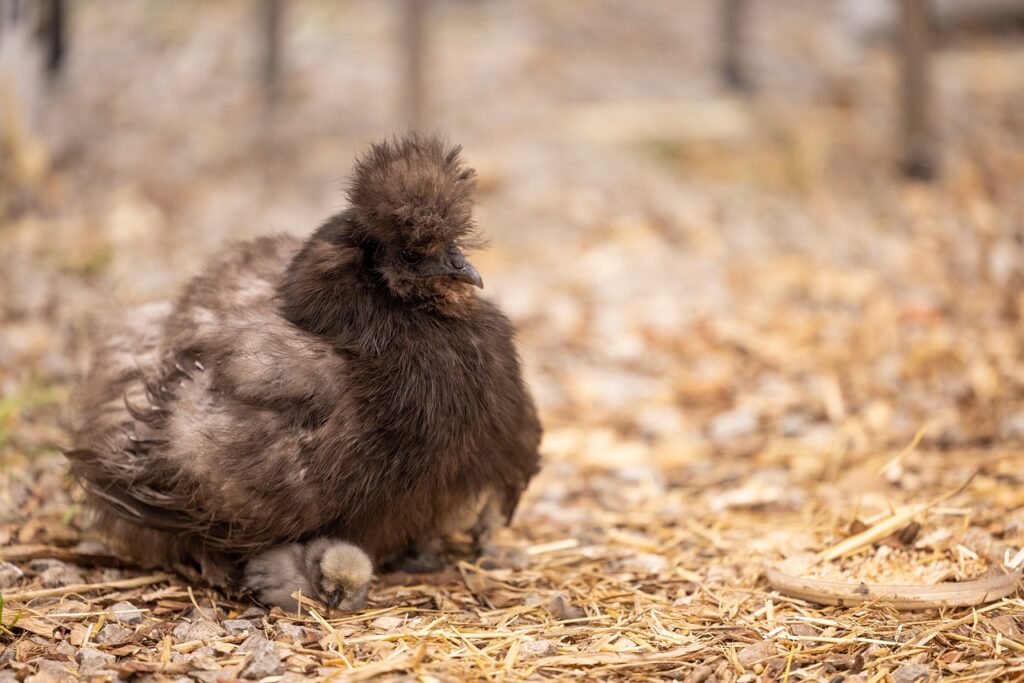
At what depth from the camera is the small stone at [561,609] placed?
3.12 m

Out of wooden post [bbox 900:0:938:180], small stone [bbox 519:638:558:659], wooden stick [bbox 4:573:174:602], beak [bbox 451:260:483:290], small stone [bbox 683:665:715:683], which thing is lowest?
small stone [bbox 683:665:715:683]

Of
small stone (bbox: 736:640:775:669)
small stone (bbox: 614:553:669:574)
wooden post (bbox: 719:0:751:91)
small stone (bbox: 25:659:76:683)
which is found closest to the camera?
small stone (bbox: 25:659:76:683)

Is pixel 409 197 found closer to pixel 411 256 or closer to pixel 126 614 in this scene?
pixel 411 256

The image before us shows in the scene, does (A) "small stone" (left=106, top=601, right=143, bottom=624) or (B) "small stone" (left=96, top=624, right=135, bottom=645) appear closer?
(B) "small stone" (left=96, top=624, right=135, bottom=645)

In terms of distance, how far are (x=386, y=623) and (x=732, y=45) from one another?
7.04 meters

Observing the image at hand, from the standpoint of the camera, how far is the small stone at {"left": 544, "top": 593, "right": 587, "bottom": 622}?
3115mm

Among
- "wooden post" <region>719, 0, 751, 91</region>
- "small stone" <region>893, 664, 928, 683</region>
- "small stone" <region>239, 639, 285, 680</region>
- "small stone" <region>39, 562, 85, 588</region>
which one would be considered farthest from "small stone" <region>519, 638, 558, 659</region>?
"wooden post" <region>719, 0, 751, 91</region>

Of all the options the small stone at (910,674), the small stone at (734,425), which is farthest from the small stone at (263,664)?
the small stone at (734,425)

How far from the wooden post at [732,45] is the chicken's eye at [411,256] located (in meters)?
6.40

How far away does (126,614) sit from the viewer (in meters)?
2.98

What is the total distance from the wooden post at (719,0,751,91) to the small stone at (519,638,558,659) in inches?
272

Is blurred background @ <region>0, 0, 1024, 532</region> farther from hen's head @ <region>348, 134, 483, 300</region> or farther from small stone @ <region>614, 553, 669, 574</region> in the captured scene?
hen's head @ <region>348, 134, 483, 300</region>

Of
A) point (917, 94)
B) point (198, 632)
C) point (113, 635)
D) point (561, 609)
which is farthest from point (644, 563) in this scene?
point (917, 94)

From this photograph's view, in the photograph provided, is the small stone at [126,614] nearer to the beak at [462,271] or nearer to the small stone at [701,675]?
the beak at [462,271]
